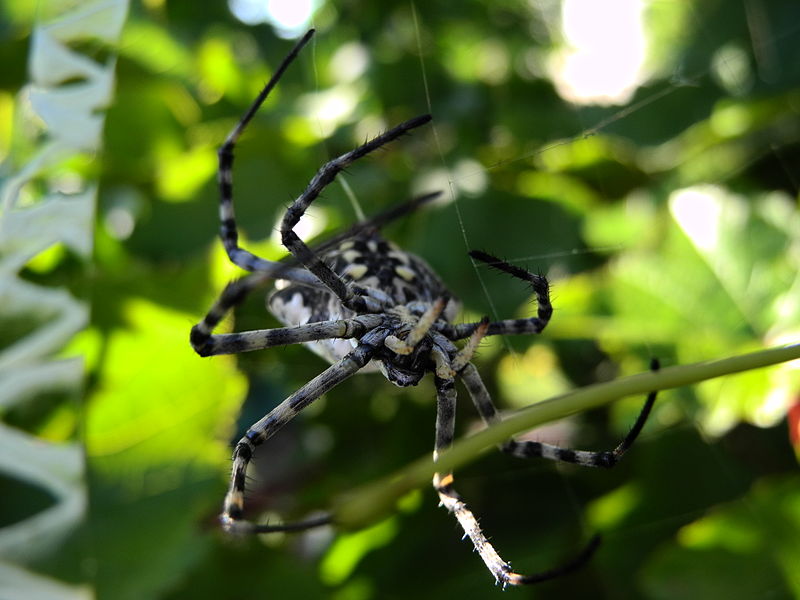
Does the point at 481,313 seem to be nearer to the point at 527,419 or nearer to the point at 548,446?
the point at 548,446

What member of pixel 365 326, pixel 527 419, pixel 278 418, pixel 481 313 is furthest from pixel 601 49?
pixel 527 419

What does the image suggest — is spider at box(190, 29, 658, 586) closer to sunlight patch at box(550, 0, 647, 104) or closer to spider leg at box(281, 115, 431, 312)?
spider leg at box(281, 115, 431, 312)

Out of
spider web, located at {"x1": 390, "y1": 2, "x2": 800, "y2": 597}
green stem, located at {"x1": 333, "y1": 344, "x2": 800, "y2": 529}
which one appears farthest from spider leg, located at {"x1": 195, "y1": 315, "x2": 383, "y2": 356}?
green stem, located at {"x1": 333, "y1": 344, "x2": 800, "y2": 529}

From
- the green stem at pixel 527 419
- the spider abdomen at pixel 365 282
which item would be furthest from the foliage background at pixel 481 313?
the green stem at pixel 527 419

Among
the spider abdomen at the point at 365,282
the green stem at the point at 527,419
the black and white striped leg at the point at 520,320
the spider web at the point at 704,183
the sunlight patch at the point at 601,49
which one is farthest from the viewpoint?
the sunlight patch at the point at 601,49

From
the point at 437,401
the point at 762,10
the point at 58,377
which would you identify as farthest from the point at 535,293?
the point at 762,10

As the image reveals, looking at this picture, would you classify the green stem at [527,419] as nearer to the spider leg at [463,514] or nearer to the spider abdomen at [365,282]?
the spider leg at [463,514]

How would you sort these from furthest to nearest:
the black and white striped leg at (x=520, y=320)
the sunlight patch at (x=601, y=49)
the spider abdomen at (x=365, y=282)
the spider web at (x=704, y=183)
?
the sunlight patch at (x=601, y=49) → the spider web at (x=704, y=183) → the spider abdomen at (x=365, y=282) → the black and white striped leg at (x=520, y=320)

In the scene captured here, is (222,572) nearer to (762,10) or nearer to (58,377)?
(58,377)
